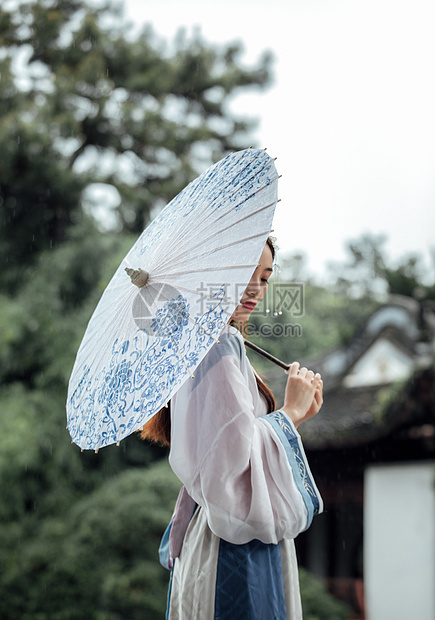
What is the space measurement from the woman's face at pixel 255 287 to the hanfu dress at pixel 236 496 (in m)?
0.13

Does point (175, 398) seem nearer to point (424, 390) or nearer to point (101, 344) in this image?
point (101, 344)

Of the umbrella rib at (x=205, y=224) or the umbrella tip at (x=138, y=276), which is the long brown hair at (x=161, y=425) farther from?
the umbrella tip at (x=138, y=276)

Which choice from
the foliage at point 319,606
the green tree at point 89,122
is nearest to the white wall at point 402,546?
the foliage at point 319,606

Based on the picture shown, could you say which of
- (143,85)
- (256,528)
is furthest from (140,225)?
(256,528)

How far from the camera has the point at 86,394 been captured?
5.56 ft

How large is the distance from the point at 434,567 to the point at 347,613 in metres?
0.94

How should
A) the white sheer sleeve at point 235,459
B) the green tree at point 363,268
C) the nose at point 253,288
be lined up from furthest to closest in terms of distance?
the green tree at point 363,268 → the nose at point 253,288 → the white sheer sleeve at point 235,459

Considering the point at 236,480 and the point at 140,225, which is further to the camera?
the point at 140,225

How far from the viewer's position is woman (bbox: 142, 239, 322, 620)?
1373mm

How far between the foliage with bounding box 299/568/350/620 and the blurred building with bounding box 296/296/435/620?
381 mm

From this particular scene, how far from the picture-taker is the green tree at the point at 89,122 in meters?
7.58

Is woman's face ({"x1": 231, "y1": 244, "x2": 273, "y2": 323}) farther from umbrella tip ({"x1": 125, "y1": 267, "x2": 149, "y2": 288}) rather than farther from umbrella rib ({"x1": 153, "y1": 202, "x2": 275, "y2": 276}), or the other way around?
umbrella tip ({"x1": 125, "y1": 267, "x2": 149, "y2": 288})

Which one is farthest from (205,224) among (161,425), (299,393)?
(161,425)

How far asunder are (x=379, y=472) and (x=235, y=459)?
529 centimetres
